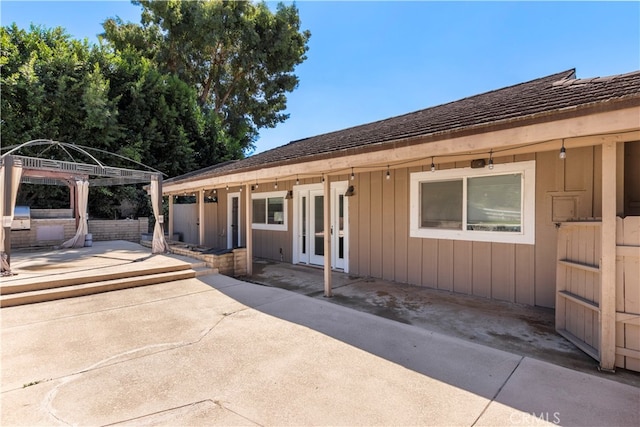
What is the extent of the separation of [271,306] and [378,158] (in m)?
2.78

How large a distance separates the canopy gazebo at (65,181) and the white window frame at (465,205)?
702 cm

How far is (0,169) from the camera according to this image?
603 cm

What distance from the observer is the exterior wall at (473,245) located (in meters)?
4.49

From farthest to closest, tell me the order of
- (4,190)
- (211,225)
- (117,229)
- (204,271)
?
(117,229)
(211,225)
(204,271)
(4,190)

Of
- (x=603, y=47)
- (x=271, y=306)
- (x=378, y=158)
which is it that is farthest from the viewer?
(x=603, y=47)

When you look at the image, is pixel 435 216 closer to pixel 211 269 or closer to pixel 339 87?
pixel 211 269

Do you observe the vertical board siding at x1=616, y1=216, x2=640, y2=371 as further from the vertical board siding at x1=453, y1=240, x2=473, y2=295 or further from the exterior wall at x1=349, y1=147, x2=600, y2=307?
the vertical board siding at x1=453, y1=240, x2=473, y2=295

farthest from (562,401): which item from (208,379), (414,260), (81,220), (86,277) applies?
(81,220)

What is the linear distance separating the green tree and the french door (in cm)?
1193

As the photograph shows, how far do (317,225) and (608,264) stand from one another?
6024 mm

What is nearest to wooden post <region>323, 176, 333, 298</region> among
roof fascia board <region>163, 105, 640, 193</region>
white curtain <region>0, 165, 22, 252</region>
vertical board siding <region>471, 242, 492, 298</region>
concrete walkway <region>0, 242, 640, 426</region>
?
roof fascia board <region>163, 105, 640, 193</region>

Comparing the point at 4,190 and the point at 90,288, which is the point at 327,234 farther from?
the point at 4,190

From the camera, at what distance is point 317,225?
8234 millimetres

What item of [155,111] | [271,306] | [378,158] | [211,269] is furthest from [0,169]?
[155,111]
